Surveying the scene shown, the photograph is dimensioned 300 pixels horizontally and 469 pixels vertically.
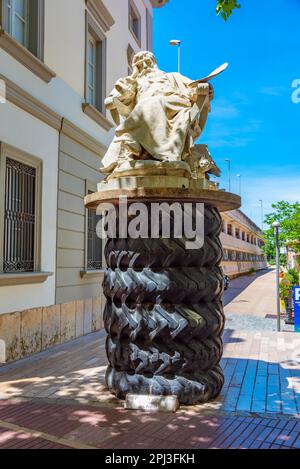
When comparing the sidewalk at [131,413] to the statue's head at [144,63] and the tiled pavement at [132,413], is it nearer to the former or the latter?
the tiled pavement at [132,413]

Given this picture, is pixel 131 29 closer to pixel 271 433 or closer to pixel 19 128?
pixel 19 128

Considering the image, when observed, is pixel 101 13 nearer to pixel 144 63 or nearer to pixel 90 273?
pixel 144 63

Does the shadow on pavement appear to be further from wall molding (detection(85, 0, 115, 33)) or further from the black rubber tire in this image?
the black rubber tire

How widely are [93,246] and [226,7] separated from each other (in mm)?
7165

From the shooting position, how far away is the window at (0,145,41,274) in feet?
21.4

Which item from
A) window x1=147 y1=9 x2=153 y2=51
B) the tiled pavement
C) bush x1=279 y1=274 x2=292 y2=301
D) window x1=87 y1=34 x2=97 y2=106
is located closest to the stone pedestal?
the tiled pavement

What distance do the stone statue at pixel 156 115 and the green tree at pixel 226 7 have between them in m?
0.86

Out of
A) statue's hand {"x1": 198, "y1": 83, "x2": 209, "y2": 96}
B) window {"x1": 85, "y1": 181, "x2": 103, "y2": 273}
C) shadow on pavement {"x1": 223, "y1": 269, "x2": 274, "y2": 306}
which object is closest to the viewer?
statue's hand {"x1": 198, "y1": 83, "x2": 209, "y2": 96}

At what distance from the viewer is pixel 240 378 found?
530cm

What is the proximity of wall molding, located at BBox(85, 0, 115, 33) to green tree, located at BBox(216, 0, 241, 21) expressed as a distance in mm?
6789

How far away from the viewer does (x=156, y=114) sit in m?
4.64

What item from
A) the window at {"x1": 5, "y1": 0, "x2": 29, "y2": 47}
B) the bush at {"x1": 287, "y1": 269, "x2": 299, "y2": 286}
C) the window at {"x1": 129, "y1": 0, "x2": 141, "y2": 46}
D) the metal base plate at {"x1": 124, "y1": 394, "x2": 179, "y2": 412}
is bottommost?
the metal base plate at {"x1": 124, "y1": 394, "x2": 179, "y2": 412}

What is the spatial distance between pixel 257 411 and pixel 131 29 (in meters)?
13.0
